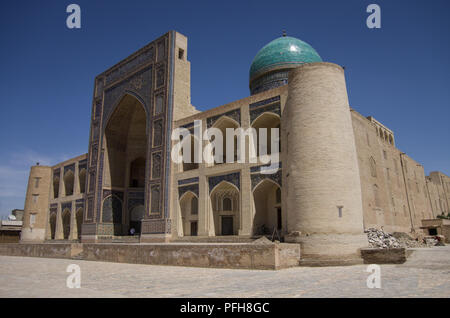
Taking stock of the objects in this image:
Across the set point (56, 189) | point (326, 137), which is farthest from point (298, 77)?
point (56, 189)

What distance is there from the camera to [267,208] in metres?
13.8

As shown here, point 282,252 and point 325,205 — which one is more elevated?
point 325,205

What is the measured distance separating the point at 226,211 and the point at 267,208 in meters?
2.10

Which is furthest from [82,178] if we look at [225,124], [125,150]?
[225,124]

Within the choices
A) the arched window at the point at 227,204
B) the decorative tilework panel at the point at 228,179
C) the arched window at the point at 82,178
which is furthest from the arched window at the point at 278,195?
the arched window at the point at 82,178

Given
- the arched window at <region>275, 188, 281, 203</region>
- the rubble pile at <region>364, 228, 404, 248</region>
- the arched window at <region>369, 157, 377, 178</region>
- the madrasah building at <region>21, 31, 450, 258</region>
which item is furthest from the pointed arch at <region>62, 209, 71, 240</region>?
the rubble pile at <region>364, 228, 404, 248</region>

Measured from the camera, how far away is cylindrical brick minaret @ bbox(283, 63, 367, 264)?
29.5 ft

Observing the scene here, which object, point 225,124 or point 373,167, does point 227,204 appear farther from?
point 373,167

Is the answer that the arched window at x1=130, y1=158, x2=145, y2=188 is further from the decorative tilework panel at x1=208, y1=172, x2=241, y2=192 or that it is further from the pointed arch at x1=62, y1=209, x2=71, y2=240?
the decorative tilework panel at x1=208, y1=172, x2=241, y2=192

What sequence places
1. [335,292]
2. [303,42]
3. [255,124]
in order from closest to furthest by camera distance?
[335,292] → [255,124] → [303,42]

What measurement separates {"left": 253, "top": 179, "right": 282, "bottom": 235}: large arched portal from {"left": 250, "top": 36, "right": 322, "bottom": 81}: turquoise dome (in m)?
7.30
